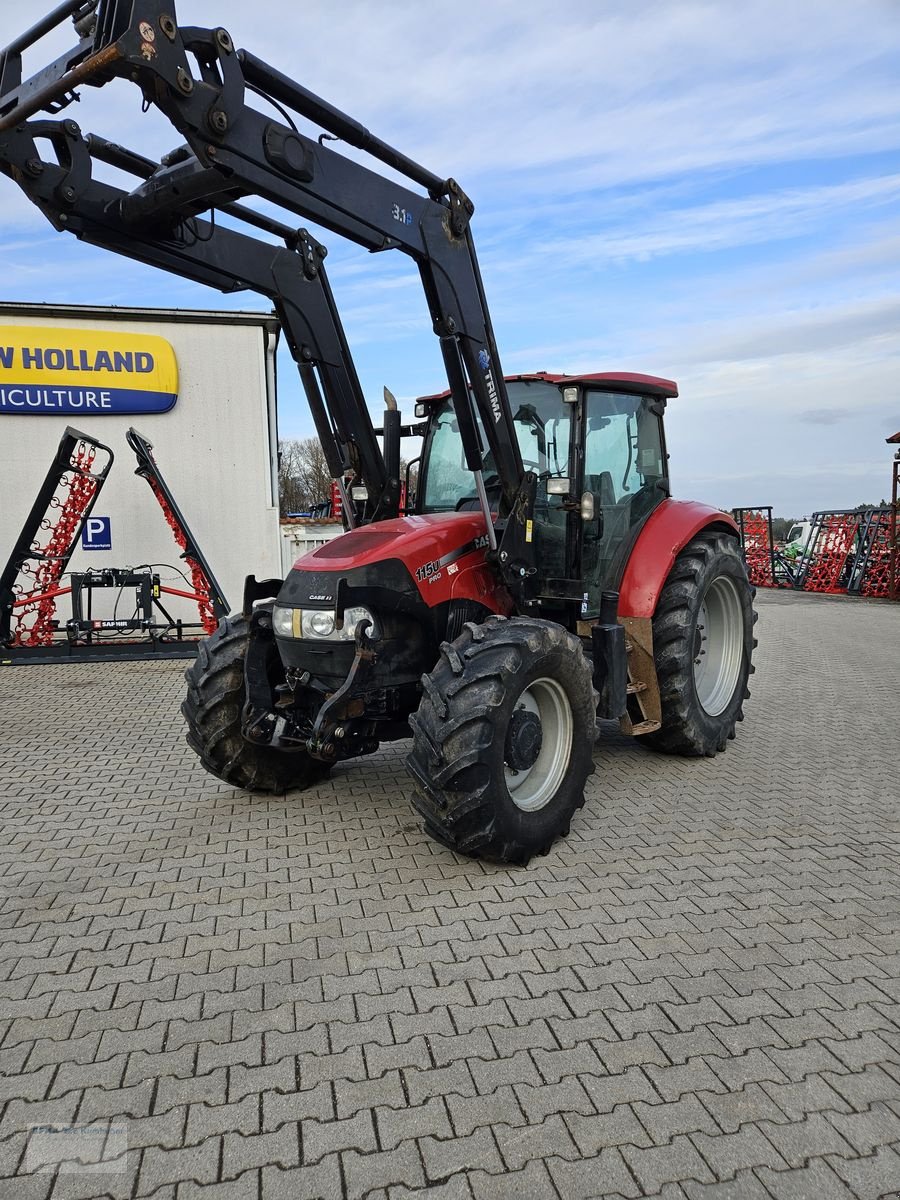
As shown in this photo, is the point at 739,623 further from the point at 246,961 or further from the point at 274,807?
the point at 246,961

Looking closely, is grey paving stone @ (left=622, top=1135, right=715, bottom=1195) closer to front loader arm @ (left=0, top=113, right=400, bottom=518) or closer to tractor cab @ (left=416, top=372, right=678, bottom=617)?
tractor cab @ (left=416, top=372, right=678, bottom=617)

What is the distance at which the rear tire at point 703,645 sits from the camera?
17.4 ft

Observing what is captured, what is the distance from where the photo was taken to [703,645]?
20.5 ft

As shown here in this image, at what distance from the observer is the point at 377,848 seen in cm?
433

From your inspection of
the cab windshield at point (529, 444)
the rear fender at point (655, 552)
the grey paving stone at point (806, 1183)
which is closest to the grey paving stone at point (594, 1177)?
the grey paving stone at point (806, 1183)

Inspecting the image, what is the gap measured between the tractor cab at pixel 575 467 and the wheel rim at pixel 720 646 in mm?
936

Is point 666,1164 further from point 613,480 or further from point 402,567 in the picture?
point 613,480

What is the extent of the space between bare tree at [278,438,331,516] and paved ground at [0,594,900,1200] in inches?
1471

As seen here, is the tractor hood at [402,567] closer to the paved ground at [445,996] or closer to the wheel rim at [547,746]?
the wheel rim at [547,746]

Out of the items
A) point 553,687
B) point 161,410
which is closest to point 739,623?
point 553,687

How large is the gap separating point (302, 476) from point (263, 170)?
44.8 meters

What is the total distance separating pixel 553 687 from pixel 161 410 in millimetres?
9456

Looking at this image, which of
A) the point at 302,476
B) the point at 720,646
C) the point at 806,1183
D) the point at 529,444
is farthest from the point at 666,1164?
the point at 302,476

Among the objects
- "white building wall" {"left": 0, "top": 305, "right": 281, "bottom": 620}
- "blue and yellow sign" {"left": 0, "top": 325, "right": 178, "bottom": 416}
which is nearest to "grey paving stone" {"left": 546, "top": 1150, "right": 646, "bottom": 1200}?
"white building wall" {"left": 0, "top": 305, "right": 281, "bottom": 620}
